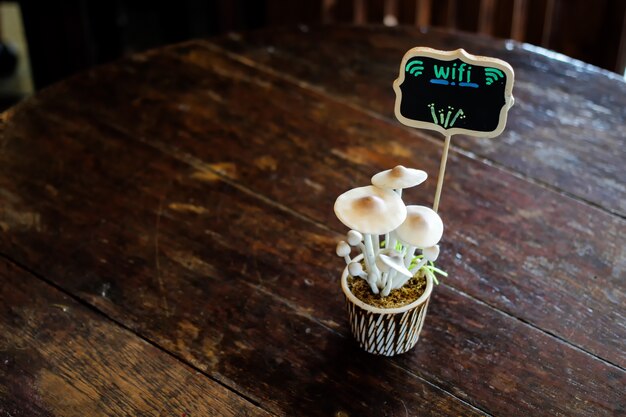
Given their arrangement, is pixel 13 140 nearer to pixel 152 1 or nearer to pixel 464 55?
pixel 464 55

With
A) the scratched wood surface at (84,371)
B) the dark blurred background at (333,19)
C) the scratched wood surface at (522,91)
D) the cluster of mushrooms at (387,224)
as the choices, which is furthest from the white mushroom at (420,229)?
the dark blurred background at (333,19)

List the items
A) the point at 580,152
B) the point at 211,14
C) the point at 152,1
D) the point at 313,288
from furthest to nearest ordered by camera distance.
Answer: the point at 152,1, the point at 211,14, the point at 580,152, the point at 313,288

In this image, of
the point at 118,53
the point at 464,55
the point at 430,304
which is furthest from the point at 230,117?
the point at 118,53

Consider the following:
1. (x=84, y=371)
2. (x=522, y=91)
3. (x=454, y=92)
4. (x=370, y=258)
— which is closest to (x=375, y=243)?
(x=370, y=258)

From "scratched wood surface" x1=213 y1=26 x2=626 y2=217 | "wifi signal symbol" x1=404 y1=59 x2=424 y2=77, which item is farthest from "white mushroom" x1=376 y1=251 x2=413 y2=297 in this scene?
"scratched wood surface" x1=213 y1=26 x2=626 y2=217

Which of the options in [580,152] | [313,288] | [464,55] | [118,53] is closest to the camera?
[464,55]

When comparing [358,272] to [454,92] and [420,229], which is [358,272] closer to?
[420,229]
